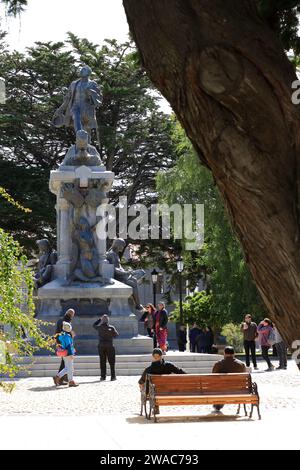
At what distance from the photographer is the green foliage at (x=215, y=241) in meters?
39.5

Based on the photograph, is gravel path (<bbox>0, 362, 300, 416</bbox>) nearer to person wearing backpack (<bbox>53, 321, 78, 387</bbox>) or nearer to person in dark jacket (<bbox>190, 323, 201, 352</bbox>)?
person wearing backpack (<bbox>53, 321, 78, 387</bbox>)

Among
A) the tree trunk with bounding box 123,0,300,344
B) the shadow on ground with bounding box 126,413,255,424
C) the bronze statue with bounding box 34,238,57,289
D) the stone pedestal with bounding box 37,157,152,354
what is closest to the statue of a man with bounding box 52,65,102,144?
the stone pedestal with bounding box 37,157,152,354

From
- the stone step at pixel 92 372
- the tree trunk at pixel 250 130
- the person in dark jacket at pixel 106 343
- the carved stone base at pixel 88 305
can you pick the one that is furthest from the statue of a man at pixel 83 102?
the tree trunk at pixel 250 130

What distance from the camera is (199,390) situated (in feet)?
46.6

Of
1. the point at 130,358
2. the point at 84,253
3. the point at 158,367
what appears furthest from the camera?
the point at 84,253

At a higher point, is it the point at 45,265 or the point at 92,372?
the point at 45,265

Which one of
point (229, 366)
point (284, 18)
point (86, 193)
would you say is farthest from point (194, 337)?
point (284, 18)

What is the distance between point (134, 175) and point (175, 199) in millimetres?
5758

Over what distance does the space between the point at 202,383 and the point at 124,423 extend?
4.42 feet

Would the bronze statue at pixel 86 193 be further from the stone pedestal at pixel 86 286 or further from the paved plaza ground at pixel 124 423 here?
the paved plaza ground at pixel 124 423

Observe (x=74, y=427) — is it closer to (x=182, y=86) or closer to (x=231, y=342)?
(x=182, y=86)

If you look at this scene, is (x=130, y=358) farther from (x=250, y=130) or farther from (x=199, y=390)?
(x=250, y=130)
